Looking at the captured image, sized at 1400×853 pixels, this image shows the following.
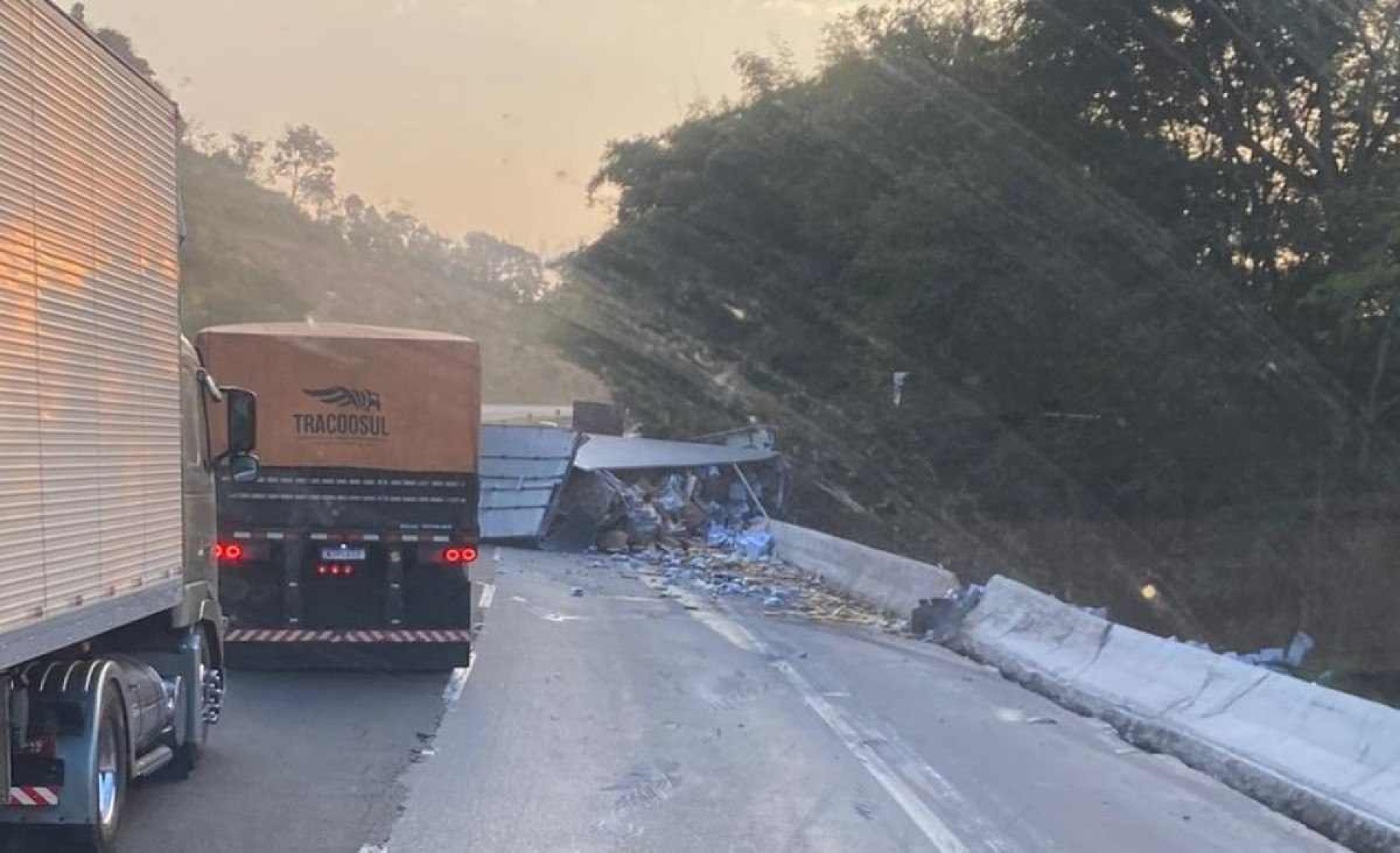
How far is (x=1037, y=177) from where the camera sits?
2922 cm

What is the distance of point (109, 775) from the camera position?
730cm

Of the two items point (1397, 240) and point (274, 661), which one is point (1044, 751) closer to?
point (274, 661)

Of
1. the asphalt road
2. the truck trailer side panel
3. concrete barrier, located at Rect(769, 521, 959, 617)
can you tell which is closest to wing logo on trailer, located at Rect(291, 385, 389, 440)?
the asphalt road

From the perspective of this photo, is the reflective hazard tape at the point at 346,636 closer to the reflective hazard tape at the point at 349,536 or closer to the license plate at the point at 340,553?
the license plate at the point at 340,553

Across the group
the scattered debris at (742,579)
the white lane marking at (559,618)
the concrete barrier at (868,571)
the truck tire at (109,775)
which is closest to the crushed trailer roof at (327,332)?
the white lane marking at (559,618)

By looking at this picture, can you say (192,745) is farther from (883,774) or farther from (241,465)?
(883,774)

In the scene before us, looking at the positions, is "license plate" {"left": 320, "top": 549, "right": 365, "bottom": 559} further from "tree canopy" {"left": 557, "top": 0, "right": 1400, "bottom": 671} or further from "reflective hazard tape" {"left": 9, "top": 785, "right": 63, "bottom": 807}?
"tree canopy" {"left": 557, "top": 0, "right": 1400, "bottom": 671}

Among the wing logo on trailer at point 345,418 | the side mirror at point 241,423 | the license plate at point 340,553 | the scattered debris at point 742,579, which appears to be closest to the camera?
the side mirror at point 241,423

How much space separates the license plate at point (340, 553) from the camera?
533 inches

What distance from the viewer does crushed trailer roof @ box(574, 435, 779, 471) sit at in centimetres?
3478

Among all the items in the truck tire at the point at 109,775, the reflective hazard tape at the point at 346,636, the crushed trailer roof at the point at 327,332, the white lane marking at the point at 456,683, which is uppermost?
the crushed trailer roof at the point at 327,332

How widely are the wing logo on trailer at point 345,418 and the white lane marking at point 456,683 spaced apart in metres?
2.19

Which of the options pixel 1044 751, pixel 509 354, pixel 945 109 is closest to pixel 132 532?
pixel 1044 751

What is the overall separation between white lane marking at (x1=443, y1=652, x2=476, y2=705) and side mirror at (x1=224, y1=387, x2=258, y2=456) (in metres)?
3.22
